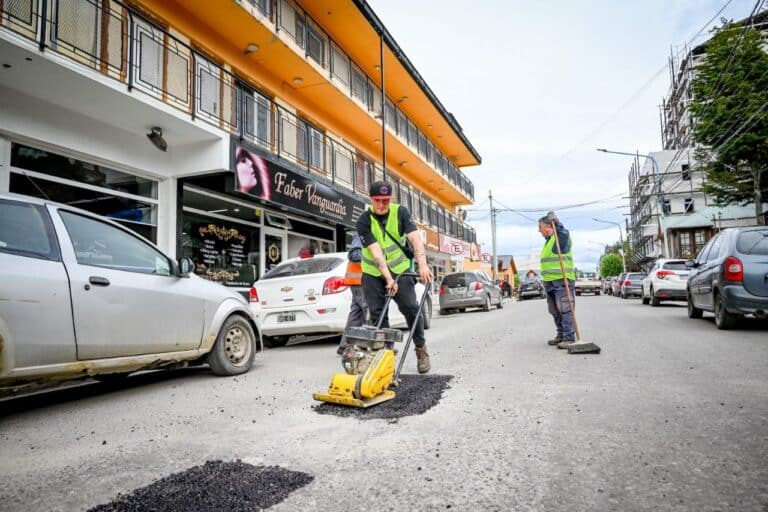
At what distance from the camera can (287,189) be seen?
12977mm

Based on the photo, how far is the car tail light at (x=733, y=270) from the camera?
26.0 ft

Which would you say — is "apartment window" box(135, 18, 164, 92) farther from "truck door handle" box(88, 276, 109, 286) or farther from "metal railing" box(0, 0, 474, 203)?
"truck door handle" box(88, 276, 109, 286)

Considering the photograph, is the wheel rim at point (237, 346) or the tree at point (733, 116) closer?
the wheel rim at point (237, 346)

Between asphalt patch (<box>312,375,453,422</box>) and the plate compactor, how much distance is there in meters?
0.05

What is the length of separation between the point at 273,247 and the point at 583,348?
10.4 m

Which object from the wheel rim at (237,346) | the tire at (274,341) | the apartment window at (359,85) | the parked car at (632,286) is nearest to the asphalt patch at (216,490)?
the wheel rim at (237,346)

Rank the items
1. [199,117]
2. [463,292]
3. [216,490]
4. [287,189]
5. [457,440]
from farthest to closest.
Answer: [463,292] → [287,189] → [199,117] → [457,440] → [216,490]

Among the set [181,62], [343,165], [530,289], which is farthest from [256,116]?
[530,289]

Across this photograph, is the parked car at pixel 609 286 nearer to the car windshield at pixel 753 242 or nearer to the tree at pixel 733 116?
the tree at pixel 733 116

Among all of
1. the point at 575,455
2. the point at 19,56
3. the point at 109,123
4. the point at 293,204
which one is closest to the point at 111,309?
the point at 575,455

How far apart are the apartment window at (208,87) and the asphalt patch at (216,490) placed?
972 cm

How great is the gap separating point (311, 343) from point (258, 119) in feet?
24.0

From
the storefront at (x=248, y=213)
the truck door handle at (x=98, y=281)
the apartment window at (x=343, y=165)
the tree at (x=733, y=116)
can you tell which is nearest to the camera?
the truck door handle at (x=98, y=281)

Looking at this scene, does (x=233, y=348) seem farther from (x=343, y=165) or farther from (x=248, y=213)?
(x=343, y=165)
